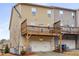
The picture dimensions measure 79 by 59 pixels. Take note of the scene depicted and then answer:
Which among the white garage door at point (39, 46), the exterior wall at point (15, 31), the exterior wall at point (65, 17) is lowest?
the white garage door at point (39, 46)

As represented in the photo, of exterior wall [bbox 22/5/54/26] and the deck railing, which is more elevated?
exterior wall [bbox 22/5/54/26]

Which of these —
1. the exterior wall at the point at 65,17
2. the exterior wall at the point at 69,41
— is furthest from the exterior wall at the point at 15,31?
the exterior wall at the point at 69,41

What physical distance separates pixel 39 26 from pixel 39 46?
96 cm

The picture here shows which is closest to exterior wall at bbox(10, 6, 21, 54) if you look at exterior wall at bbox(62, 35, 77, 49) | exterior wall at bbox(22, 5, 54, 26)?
exterior wall at bbox(22, 5, 54, 26)

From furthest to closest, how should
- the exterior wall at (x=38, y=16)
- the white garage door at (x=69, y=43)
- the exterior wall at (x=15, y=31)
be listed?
1. the white garage door at (x=69, y=43)
2. the exterior wall at (x=38, y=16)
3. the exterior wall at (x=15, y=31)

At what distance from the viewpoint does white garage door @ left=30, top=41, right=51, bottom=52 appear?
1376 cm

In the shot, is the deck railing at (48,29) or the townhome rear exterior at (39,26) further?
the deck railing at (48,29)

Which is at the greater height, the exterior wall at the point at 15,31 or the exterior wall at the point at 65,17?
the exterior wall at the point at 65,17

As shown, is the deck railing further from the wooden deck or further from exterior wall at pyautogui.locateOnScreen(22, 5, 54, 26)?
exterior wall at pyautogui.locateOnScreen(22, 5, 54, 26)

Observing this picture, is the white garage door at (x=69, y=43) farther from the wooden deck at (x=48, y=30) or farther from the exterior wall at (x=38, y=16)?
the exterior wall at (x=38, y=16)

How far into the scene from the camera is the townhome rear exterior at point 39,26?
1356 centimetres

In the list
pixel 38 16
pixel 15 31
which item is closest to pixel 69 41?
pixel 38 16

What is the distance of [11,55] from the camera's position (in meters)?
12.7

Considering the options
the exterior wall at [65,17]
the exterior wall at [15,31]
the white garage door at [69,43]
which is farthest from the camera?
the exterior wall at [65,17]
